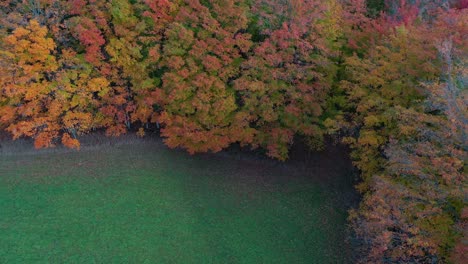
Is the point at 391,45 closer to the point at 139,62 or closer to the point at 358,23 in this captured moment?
the point at 358,23

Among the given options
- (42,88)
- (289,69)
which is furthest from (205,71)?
(42,88)

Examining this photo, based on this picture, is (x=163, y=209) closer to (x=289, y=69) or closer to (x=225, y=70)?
(x=225, y=70)

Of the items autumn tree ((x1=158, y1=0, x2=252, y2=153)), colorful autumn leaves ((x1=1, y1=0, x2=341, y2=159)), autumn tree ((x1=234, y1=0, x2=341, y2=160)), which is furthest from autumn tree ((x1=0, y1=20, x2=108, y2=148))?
autumn tree ((x1=234, y1=0, x2=341, y2=160))

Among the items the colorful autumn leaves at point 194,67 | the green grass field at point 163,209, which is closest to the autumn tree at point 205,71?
the colorful autumn leaves at point 194,67

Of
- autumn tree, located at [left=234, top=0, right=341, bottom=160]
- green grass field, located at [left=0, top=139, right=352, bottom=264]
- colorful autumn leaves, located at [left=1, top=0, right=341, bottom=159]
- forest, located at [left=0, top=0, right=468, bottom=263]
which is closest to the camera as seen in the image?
green grass field, located at [left=0, top=139, right=352, bottom=264]

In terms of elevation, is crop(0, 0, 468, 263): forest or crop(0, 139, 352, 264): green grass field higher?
crop(0, 0, 468, 263): forest

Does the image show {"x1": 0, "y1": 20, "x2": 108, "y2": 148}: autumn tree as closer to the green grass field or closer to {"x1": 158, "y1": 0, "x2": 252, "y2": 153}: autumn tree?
the green grass field

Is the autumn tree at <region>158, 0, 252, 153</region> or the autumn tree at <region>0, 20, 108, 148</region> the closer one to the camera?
the autumn tree at <region>158, 0, 252, 153</region>

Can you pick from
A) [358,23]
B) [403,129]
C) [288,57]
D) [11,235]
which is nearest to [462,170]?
[403,129]

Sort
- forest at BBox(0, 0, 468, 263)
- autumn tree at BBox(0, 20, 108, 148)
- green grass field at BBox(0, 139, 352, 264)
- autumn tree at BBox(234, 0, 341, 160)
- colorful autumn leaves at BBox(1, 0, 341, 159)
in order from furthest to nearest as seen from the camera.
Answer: autumn tree at BBox(0, 20, 108, 148), colorful autumn leaves at BBox(1, 0, 341, 159), autumn tree at BBox(234, 0, 341, 160), forest at BBox(0, 0, 468, 263), green grass field at BBox(0, 139, 352, 264)
